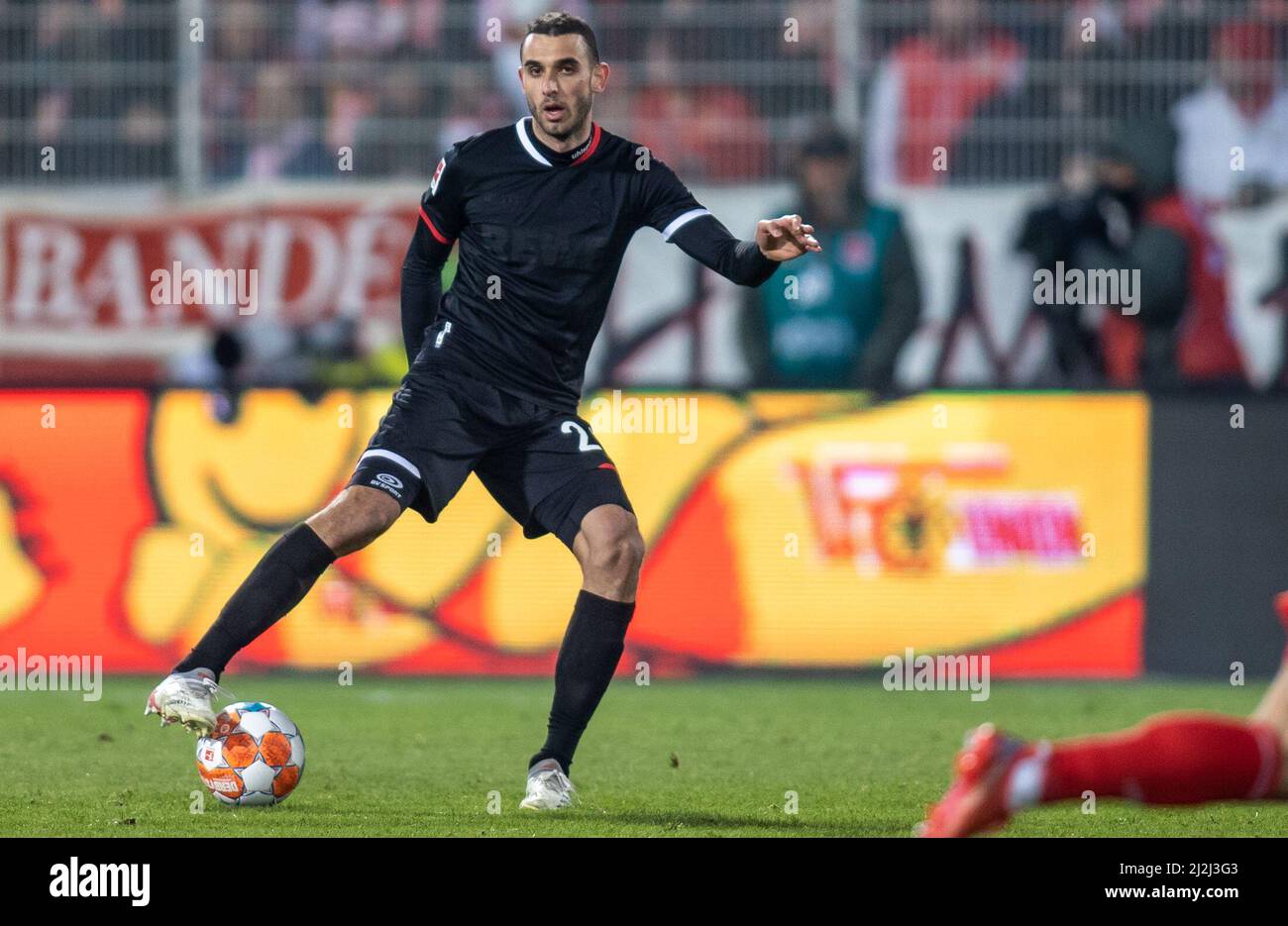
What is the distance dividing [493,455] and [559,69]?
1.24 m

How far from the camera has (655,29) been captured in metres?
13.4

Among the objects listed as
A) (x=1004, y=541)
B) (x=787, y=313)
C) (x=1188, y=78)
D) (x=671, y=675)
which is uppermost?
(x=1188, y=78)

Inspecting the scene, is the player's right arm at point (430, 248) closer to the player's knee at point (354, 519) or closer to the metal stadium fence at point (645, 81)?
the player's knee at point (354, 519)

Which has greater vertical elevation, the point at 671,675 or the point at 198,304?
the point at 198,304

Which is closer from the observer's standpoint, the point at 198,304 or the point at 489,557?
the point at 489,557

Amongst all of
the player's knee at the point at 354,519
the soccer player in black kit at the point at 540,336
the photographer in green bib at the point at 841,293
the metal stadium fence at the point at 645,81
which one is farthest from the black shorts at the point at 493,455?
the metal stadium fence at the point at 645,81

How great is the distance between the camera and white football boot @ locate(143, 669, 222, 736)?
6.10 metres

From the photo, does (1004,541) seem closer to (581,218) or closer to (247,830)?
(581,218)

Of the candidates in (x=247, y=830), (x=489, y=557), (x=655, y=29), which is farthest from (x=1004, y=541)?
(x=247, y=830)

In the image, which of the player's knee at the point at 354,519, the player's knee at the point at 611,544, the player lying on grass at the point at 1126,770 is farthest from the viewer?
the player's knee at the point at 611,544

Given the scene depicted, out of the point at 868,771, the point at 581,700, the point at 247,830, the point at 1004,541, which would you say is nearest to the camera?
the point at 247,830

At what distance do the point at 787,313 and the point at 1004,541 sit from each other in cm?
259

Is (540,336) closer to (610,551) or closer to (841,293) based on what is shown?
(610,551)

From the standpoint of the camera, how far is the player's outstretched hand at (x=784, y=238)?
248 inches
